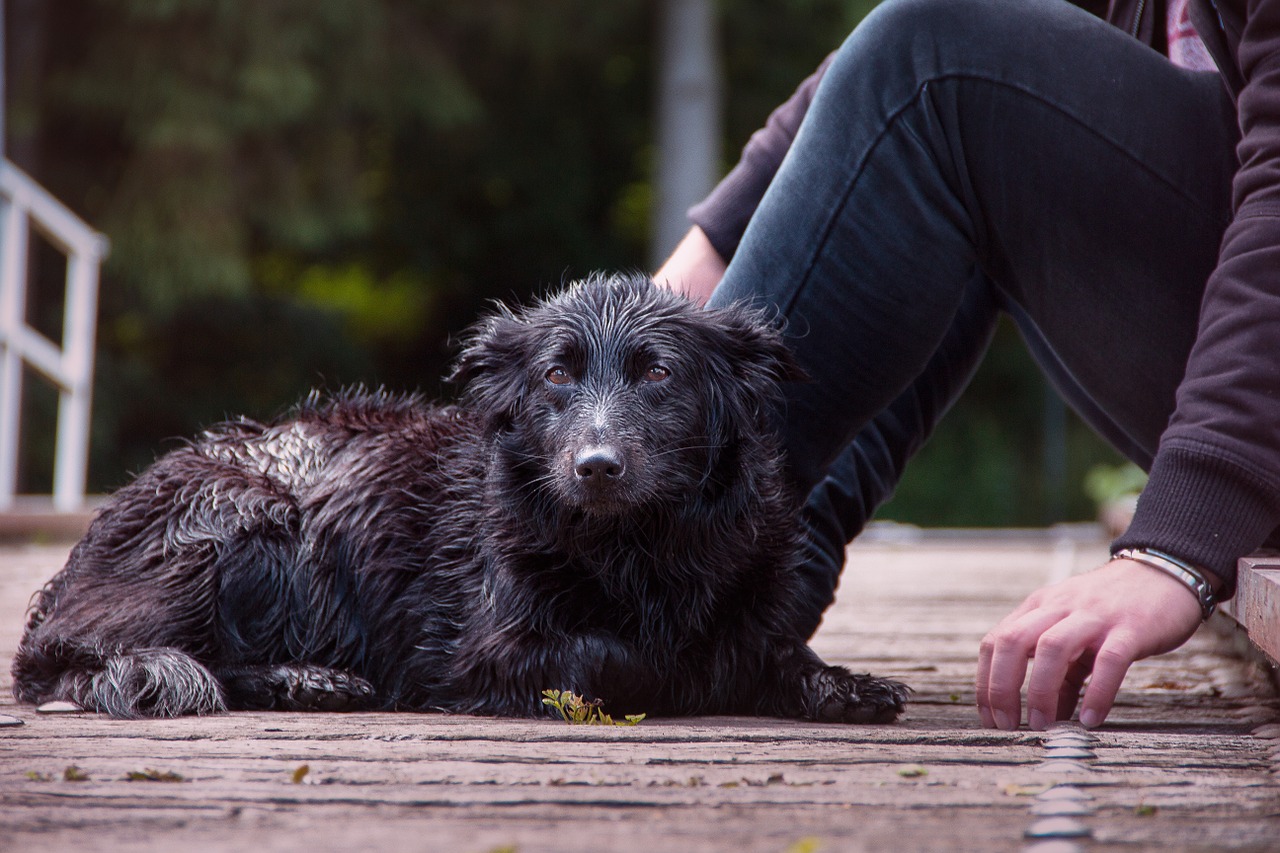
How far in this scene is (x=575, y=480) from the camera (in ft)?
7.68

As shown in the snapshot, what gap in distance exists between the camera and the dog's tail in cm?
233

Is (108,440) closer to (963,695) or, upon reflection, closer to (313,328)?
(313,328)

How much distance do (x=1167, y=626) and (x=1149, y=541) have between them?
4.9 inches

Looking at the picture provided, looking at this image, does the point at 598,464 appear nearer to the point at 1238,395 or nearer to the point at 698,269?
the point at 698,269

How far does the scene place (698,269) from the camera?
2898mm

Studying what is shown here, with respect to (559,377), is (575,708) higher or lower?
lower

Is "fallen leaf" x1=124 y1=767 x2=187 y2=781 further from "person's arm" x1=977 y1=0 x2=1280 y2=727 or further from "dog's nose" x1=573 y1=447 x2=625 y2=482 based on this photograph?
"person's arm" x1=977 y1=0 x2=1280 y2=727

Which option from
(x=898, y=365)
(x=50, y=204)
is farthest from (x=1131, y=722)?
(x=50, y=204)

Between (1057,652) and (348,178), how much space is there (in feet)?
32.2

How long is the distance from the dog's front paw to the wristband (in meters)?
0.54

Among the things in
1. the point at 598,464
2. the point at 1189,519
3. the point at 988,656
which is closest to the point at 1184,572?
the point at 1189,519

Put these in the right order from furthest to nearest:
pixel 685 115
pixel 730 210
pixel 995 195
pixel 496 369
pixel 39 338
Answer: pixel 685 115, pixel 39 338, pixel 730 210, pixel 496 369, pixel 995 195

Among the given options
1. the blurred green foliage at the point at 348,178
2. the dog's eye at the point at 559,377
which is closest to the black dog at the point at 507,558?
the dog's eye at the point at 559,377

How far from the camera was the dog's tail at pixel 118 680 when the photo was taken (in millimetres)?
2332
